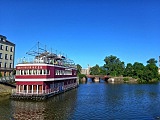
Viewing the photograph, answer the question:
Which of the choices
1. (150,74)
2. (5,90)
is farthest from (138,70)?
(5,90)

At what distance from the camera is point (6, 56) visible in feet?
286

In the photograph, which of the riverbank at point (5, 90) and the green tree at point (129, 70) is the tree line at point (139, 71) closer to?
the green tree at point (129, 70)

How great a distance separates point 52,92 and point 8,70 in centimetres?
3321

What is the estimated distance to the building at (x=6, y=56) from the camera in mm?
84250

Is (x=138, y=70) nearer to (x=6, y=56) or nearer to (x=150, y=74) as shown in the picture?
(x=150, y=74)

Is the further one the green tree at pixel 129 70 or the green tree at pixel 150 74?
the green tree at pixel 129 70

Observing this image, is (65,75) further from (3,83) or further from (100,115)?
(100,115)

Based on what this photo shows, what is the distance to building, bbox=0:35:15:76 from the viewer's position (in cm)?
8425

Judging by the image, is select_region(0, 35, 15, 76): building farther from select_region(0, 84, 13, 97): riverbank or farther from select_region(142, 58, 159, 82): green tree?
select_region(142, 58, 159, 82): green tree

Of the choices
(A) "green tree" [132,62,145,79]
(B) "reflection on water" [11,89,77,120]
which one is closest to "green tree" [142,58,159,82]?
(A) "green tree" [132,62,145,79]

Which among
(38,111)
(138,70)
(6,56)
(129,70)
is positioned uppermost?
(6,56)

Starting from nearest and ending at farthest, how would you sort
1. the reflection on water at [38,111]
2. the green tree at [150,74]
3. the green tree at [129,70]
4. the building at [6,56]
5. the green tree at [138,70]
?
1. the reflection on water at [38,111]
2. the building at [6,56]
3. the green tree at [150,74]
4. the green tree at [138,70]
5. the green tree at [129,70]

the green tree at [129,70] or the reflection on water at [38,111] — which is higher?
the green tree at [129,70]

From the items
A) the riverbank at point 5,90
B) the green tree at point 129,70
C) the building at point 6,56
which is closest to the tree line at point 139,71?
the green tree at point 129,70
